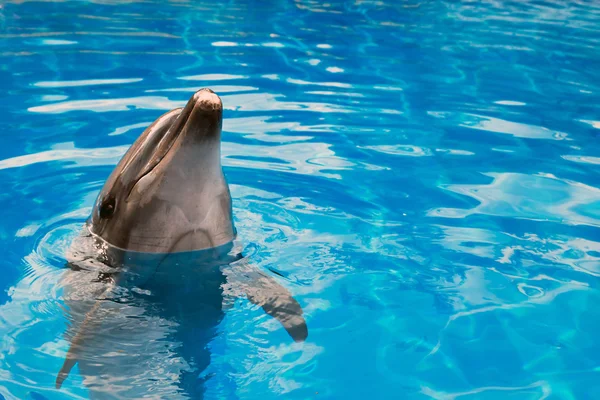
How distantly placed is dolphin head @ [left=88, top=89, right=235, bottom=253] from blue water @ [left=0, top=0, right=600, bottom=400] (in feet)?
→ 1.48

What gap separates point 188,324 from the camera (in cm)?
374

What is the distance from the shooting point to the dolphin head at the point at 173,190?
11.6 ft

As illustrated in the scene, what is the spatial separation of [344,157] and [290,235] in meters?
1.73

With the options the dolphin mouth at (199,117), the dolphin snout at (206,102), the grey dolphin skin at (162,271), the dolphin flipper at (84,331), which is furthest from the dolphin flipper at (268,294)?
the dolphin snout at (206,102)

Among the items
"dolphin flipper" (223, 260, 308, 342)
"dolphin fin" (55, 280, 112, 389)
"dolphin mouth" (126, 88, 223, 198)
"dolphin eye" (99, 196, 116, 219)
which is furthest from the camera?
"dolphin eye" (99, 196, 116, 219)

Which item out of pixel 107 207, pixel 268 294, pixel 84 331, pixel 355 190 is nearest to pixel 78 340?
pixel 84 331

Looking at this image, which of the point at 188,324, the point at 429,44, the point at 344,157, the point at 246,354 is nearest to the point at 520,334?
the point at 246,354

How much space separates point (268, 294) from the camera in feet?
12.6

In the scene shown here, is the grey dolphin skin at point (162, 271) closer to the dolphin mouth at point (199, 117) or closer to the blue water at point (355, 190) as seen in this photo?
the dolphin mouth at point (199, 117)

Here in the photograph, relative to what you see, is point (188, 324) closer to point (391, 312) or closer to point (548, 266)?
point (391, 312)

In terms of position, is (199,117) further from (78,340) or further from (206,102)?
(78,340)

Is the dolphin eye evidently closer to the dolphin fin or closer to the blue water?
the dolphin fin

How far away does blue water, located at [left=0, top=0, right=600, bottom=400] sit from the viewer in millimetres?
3707

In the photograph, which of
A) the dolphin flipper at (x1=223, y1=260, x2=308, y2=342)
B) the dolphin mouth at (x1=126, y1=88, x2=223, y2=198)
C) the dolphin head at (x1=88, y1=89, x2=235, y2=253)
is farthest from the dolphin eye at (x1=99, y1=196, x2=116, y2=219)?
the dolphin flipper at (x1=223, y1=260, x2=308, y2=342)
